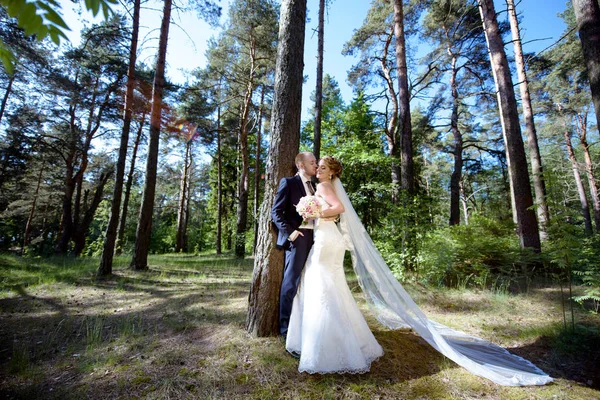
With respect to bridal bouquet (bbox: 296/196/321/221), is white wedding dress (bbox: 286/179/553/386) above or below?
below

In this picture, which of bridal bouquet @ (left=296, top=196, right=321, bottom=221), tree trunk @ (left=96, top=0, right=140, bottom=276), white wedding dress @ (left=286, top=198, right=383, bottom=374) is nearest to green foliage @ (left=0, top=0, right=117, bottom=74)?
bridal bouquet @ (left=296, top=196, right=321, bottom=221)

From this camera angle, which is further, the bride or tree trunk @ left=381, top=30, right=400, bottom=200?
tree trunk @ left=381, top=30, right=400, bottom=200

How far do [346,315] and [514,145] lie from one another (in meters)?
7.43

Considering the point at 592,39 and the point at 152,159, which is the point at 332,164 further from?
the point at 152,159

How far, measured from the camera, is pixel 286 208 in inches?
132

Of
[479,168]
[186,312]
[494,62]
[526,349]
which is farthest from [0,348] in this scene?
[479,168]

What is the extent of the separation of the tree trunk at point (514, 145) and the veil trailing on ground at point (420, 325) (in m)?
5.11

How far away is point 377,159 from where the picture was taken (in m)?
9.48

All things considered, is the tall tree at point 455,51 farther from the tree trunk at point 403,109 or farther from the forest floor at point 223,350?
the forest floor at point 223,350

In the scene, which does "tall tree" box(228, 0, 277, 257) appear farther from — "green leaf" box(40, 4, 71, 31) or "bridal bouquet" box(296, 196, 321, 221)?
"green leaf" box(40, 4, 71, 31)

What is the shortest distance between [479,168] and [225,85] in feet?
53.4

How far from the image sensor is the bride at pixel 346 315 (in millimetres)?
2621

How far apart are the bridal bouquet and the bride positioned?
0.22 feet

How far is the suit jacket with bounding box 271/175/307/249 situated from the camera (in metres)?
3.26
